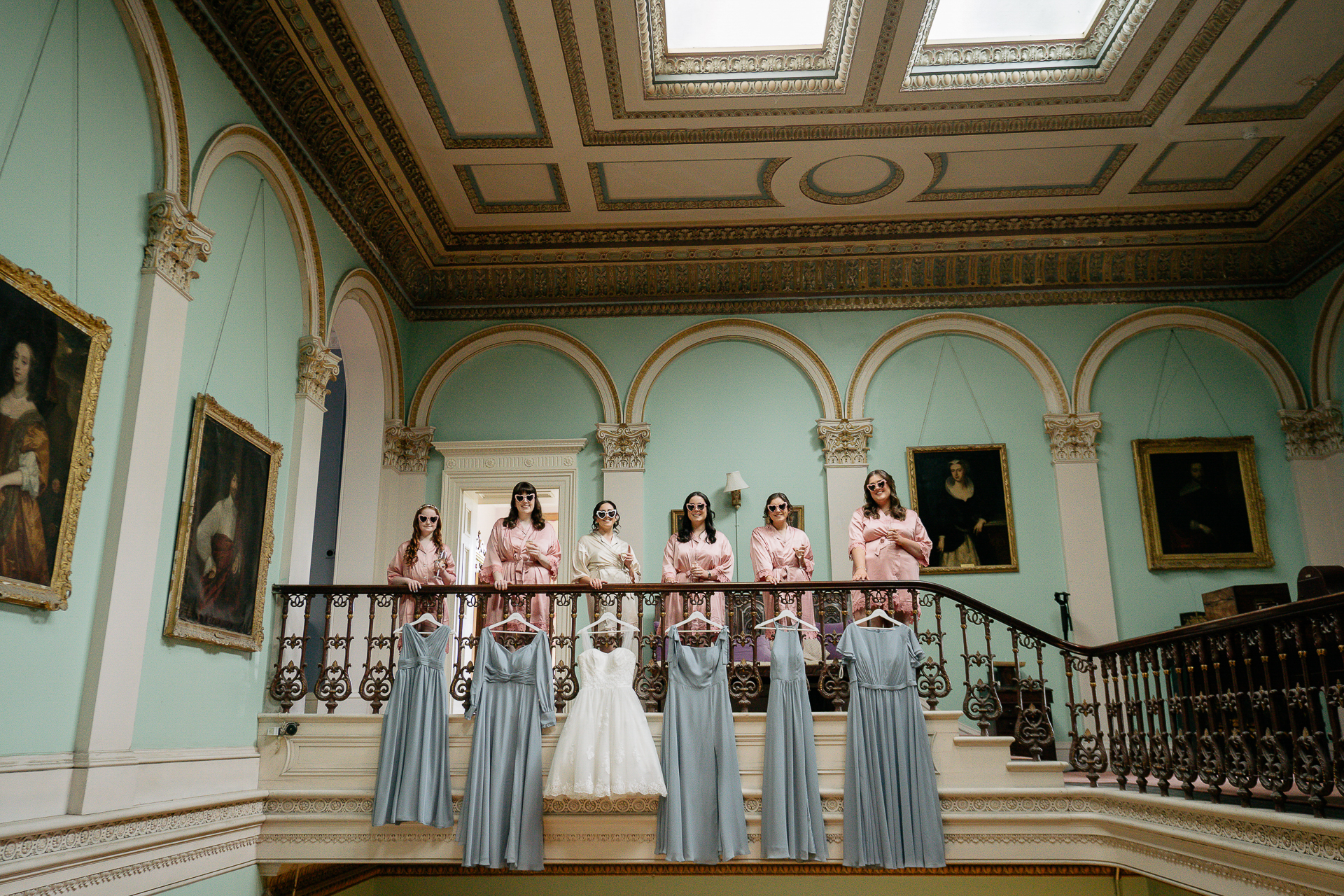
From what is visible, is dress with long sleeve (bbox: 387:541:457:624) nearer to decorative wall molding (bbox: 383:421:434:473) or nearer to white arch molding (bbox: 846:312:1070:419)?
decorative wall molding (bbox: 383:421:434:473)

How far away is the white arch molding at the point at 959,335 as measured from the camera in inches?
409

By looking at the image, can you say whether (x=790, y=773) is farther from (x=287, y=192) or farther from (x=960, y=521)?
→ (x=287, y=192)

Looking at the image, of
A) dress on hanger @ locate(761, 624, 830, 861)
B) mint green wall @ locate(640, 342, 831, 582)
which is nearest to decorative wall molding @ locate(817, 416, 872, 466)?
mint green wall @ locate(640, 342, 831, 582)

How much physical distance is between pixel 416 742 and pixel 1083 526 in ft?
22.7

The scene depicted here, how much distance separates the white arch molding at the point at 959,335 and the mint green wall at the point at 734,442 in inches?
20.7

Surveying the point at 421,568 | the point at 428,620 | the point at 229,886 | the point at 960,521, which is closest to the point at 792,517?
the point at 960,521

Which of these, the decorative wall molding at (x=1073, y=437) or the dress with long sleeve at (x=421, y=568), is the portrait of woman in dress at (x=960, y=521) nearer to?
the decorative wall molding at (x=1073, y=437)

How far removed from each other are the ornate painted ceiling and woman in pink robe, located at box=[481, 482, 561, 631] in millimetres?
3179

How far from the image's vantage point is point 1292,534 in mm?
9820

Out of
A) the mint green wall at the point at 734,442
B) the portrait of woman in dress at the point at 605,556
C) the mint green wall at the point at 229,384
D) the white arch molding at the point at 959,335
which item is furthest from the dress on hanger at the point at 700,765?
the white arch molding at the point at 959,335

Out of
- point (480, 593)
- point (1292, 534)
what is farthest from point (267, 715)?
point (1292, 534)

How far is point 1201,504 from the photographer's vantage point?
997cm

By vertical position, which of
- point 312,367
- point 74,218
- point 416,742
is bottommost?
point 416,742

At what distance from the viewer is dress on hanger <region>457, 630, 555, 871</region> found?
6.49 meters
